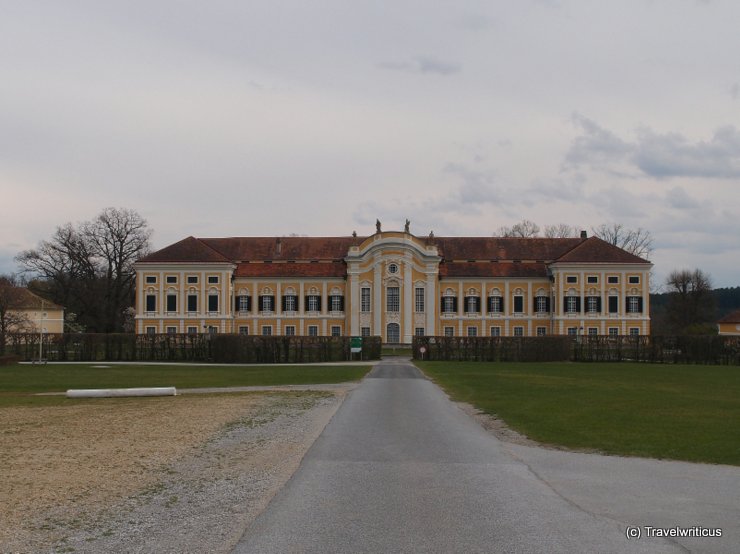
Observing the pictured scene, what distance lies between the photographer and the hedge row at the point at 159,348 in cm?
5578

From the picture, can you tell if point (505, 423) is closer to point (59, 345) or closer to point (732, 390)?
point (732, 390)

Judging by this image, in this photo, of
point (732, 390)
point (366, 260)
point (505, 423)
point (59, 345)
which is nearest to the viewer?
point (505, 423)

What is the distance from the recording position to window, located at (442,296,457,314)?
85062 mm

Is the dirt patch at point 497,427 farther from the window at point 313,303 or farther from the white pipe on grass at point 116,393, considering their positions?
the window at point 313,303

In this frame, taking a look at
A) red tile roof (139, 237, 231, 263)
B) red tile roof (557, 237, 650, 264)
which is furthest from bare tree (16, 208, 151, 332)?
red tile roof (557, 237, 650, 264)

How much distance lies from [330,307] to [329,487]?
76457 mm

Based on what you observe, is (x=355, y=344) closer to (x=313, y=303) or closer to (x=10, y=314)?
(x=10, y=314)

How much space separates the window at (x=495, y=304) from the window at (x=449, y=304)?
144 inches

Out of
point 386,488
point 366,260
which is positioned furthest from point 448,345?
point 386,488

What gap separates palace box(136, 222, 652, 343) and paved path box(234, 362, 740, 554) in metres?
68.5

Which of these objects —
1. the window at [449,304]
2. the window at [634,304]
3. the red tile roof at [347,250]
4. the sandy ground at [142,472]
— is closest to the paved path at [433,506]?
the sandy ground at [142,472]

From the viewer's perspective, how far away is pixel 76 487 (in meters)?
10.7

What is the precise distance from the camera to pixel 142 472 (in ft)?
38.8

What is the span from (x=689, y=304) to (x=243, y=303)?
5341 cm
